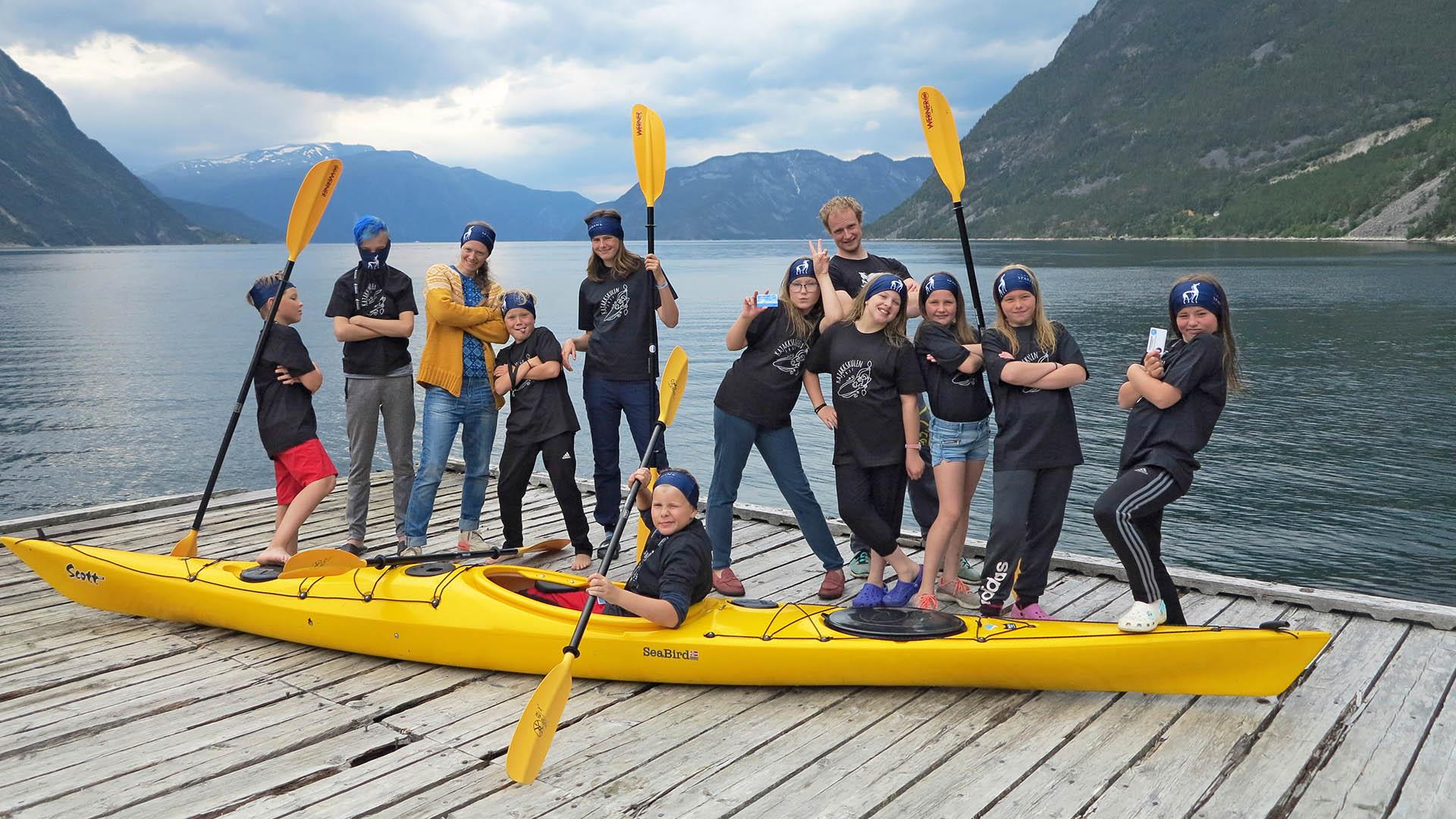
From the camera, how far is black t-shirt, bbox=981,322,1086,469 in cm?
468

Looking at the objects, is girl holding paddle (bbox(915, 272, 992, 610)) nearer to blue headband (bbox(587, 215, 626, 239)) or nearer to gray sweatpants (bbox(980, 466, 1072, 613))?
gray sweatpants (bbox(980, 466, 1072, 613))

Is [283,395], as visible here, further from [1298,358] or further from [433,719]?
[1298,358]

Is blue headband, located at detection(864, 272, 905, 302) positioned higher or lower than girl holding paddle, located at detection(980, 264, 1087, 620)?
higher

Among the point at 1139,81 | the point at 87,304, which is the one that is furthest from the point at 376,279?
the point at 1139,81

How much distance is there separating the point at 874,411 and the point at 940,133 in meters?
2.20

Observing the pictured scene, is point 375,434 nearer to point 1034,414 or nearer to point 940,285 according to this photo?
point 940,285

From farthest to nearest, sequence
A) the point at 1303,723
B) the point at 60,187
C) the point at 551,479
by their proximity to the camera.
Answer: the point at 60,187, the point at 551,479, the point at 1303,723

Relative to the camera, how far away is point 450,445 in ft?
19.6

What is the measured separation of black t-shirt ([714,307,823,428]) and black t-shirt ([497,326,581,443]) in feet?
3.65

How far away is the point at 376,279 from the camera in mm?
5984

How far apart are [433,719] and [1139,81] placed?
195366 mm

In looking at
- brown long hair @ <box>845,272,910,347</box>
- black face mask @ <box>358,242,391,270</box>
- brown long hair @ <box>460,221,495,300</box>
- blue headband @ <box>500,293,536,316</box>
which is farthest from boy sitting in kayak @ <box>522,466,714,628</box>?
black face mask @ <box>358,242,391,270</box>

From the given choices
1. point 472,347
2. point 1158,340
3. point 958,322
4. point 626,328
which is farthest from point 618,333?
point 1158,340

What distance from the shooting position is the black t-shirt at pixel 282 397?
569 centimetres
